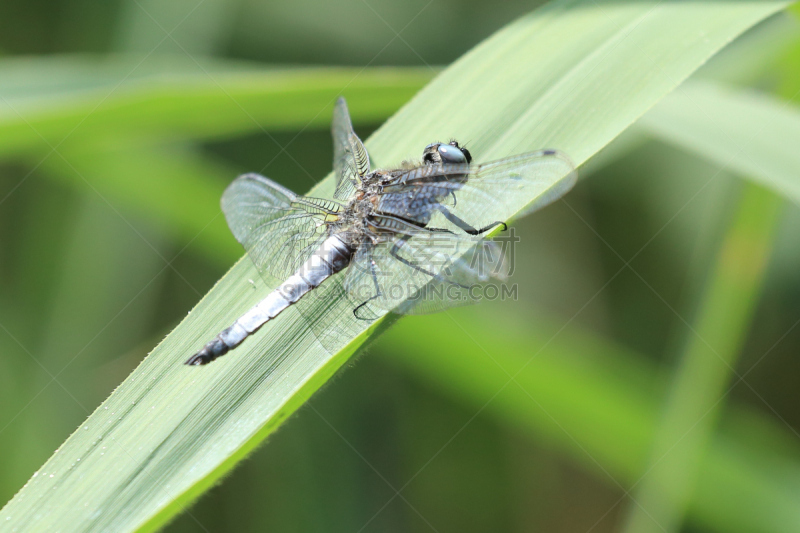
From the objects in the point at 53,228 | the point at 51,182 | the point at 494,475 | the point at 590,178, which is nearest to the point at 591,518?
the point at 494,475

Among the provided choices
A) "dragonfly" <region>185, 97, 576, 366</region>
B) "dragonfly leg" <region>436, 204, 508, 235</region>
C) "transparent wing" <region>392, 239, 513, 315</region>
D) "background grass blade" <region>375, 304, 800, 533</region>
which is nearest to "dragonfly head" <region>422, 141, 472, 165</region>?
"dragonfly" <region>185, 97, 576, 366</region>

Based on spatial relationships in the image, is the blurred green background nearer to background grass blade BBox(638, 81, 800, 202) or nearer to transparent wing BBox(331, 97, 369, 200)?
transparent wing BBox(331, 97, 369, 200)

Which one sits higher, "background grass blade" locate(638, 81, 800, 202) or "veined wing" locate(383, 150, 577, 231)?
"veined wing" locate(383, 150, 577, 231)

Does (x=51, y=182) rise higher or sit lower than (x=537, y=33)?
higher

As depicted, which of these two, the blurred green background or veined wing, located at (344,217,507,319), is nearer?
veined wing, located at (344,217,507,319)

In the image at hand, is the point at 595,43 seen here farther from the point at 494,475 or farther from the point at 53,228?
the point at 53,228

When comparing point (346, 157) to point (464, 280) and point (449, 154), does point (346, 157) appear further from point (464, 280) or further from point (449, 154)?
point (464, 280)

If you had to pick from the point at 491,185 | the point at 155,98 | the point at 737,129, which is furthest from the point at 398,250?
the point at 737,129
